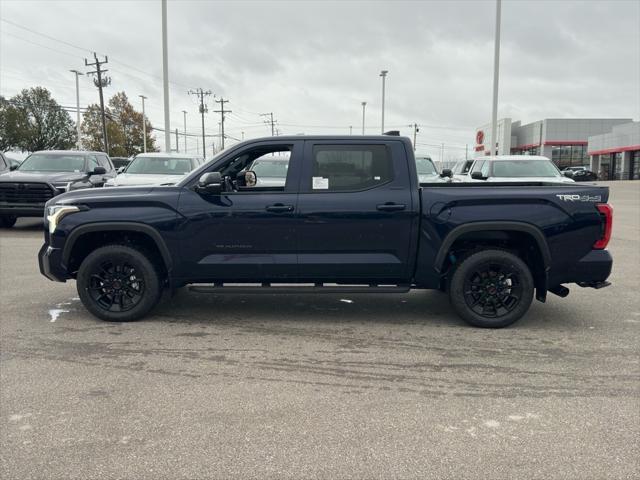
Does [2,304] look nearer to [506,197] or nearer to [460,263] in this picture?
[460,263]

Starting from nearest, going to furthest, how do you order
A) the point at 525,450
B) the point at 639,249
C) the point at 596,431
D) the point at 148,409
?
the point at 525,450, the point at 596,431, the point at 148,409, the point at 639,249

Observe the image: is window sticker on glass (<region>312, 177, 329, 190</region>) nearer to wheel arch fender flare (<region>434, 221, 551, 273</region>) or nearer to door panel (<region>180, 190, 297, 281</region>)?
door panel (<region>180, 190, 297, 281</region>)

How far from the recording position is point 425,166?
15773mm

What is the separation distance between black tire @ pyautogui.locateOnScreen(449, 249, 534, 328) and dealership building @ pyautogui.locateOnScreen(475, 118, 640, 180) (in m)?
51.9

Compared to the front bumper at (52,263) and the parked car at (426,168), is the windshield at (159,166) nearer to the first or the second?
the parked car at (426,168)

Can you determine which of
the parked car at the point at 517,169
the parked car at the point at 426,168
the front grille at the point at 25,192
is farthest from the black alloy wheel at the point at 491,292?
the front grille at the point at 25,192

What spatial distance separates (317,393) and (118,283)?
2712mm

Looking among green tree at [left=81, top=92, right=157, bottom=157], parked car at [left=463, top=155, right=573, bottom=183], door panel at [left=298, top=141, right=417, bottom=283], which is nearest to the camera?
door panel at [left=298, top=141, right=417, bottom=283]

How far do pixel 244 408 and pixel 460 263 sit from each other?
2.75 m

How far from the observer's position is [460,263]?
216 inches

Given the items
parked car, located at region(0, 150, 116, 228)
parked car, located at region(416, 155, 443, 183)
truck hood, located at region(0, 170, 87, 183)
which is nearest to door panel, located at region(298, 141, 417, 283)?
parked car, located at region(0, 150, 116, 228)

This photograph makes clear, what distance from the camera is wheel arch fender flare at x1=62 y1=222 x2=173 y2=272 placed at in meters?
5.44

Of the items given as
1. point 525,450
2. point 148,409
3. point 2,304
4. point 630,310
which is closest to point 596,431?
point 525,450

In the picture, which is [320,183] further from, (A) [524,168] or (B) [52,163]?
(B) [52,163]
